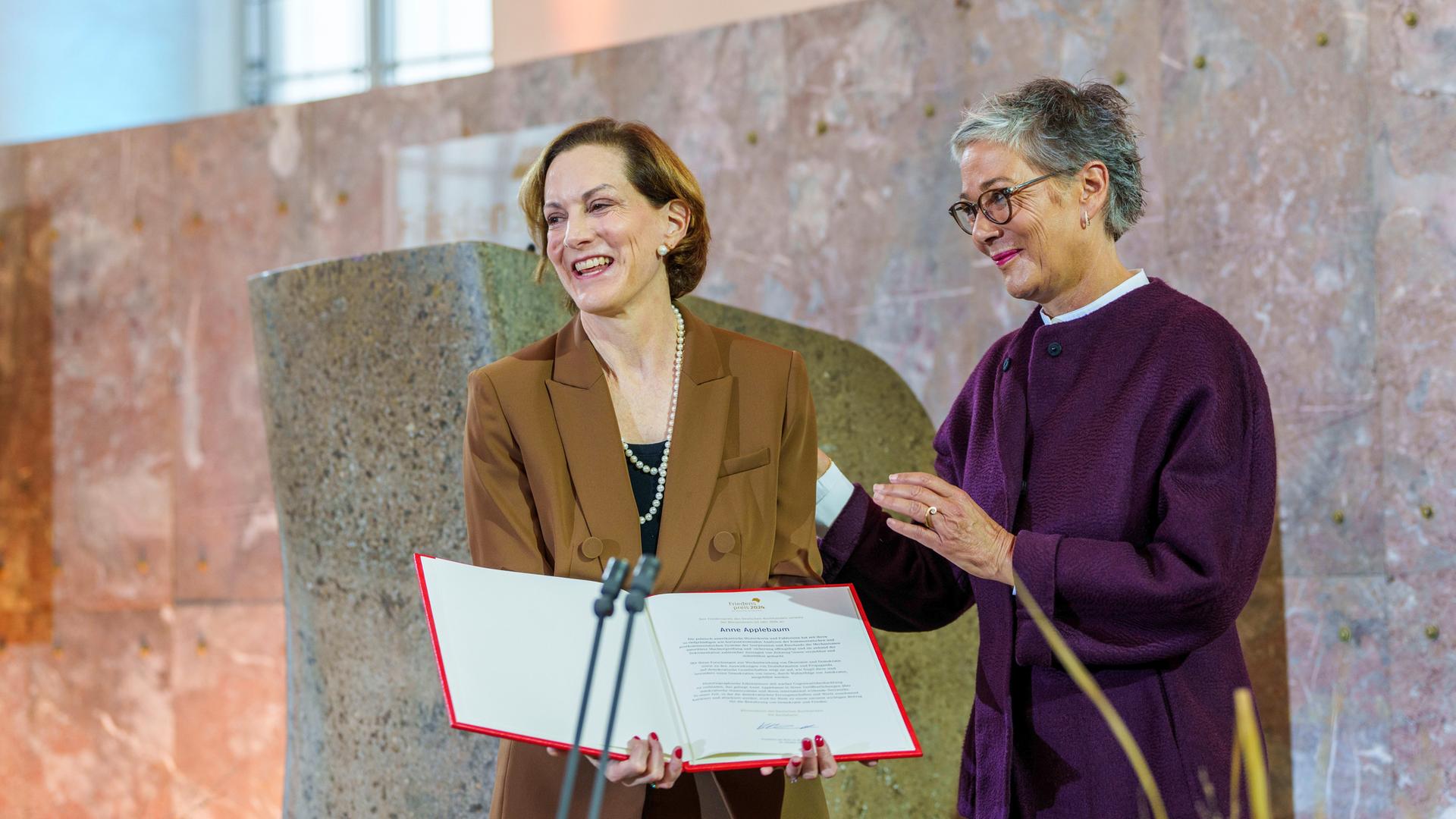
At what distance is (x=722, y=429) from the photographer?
2.01 metres

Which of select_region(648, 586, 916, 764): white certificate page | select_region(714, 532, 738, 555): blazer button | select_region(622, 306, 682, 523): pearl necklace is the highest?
select_region(622, 306, 682, 523): pearl necklace

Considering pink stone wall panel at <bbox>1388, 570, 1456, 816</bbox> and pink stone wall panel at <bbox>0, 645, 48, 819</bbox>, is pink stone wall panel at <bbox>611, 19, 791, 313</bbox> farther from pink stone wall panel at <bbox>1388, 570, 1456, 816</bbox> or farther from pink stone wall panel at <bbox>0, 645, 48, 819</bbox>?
pink stone wall panel at <bbox>0, 645, 48, 819</bbox>

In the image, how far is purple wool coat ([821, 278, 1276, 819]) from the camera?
6.32 ft

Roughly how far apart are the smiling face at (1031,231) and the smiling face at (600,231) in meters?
0.52

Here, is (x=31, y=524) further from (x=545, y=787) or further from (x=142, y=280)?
(x=545, y=787)

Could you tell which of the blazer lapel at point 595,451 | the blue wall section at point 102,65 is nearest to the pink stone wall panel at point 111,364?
the blue wall section at point 102,65

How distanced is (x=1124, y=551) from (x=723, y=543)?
1.81 feet

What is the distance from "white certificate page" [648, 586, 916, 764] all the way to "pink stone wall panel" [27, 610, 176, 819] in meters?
3.75

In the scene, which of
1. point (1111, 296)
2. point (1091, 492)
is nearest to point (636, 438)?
point (1091, 492)

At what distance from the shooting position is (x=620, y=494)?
1931mm

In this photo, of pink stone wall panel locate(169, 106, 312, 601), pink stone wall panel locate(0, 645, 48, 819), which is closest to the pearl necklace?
pink stone wall panel locate(169, 106, 312, 601)

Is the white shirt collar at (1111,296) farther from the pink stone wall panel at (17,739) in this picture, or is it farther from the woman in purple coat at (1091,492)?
the pink stone wall panel at (17,739)

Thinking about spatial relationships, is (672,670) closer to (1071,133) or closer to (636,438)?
(636,438)

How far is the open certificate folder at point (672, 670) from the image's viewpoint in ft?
5.64
